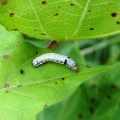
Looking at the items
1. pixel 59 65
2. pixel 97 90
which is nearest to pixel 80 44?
pixel 97 90

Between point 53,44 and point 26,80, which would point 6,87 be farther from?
point 53,44

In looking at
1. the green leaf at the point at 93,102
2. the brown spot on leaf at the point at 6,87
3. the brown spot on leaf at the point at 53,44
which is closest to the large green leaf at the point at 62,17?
the brown spot on leaf at the point at 53,44

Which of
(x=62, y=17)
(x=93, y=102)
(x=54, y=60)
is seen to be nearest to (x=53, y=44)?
(x=54, y=60)

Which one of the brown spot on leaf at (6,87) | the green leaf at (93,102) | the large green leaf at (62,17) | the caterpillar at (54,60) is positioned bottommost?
the green leaf at (93,102)

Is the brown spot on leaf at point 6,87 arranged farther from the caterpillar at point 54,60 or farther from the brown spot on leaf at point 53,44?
the brown spot on leaf at point 53,44

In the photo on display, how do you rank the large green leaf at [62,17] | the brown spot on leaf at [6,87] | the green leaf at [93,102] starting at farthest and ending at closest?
the green leaf at [93,102] < the brown spot on leaf at [6,87] < the large green leaf at [62,17]

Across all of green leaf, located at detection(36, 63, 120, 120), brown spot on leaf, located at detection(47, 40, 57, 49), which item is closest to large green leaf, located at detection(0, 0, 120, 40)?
brown spot on leaf, located at detection(47, 40, 57, 49)

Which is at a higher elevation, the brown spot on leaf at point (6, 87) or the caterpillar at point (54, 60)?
the caterpillar at point (54, 60)

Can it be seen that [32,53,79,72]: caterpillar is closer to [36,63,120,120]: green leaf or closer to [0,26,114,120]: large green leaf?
[0,26,114,120]: large green leaf
